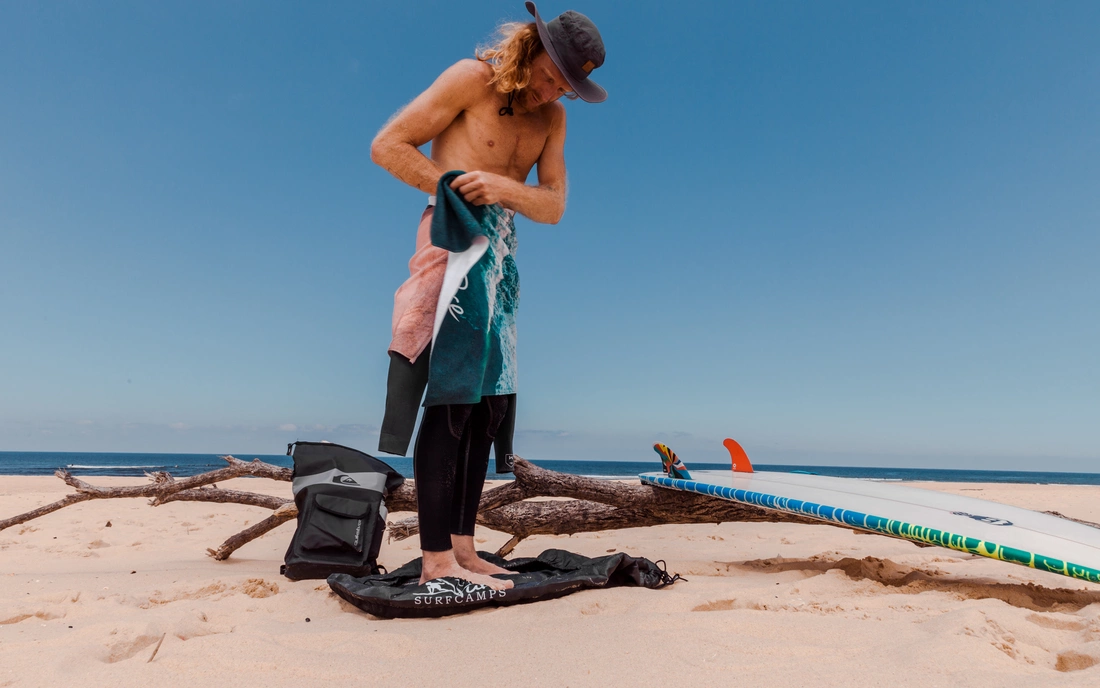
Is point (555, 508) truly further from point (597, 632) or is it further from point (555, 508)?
point (597, 632)

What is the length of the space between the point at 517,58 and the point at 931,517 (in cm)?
226

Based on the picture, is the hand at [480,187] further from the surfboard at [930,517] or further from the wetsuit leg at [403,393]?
the surfboard at [930,517]

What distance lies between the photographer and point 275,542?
12.4 feet

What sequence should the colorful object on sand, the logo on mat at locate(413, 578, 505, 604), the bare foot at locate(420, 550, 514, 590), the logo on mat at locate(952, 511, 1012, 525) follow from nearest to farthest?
the logo on mat at locate(413, 578, 505, 604) < the bare foot at locate(420, 550, 514, 590) < the logo on mat at locate(952, 511, 1012, 525) < the colorful object on sand

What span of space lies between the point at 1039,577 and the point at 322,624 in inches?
109

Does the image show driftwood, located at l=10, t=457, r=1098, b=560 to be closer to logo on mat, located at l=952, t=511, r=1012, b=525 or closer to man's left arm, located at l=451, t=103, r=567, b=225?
logo on mat, located at l=952, t=511, r=1012, b=525

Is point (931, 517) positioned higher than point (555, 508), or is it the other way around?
point (931, 517)

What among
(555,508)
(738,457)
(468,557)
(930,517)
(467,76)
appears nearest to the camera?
(467,76)

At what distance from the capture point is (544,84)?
1.99 m

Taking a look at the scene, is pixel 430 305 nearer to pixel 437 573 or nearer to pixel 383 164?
pixel 383 164

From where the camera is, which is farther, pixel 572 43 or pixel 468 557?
pixel 468 557

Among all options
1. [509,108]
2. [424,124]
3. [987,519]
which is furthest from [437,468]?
[987,519]

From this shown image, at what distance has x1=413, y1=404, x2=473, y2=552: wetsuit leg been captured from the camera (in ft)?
6.15

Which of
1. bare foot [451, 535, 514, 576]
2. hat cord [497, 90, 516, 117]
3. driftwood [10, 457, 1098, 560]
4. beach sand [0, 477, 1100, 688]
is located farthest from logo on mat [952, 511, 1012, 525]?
hat cord [497, 90, 516, 117]
